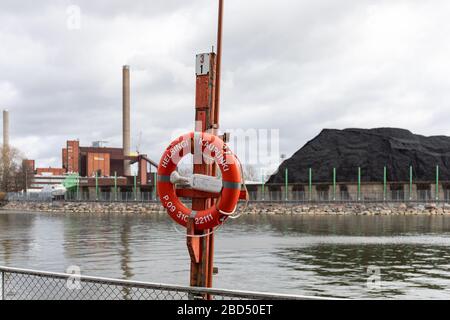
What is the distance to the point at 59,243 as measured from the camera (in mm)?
29406

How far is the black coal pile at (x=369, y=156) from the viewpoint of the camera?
383ft

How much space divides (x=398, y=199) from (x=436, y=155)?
157 ft

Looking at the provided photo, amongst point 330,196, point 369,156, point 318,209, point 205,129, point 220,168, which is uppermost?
point 369,156

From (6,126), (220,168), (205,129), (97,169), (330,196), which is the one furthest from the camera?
(6,126)

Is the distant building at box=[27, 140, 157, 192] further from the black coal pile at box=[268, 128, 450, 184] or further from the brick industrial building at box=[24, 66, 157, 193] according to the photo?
the black coal pile at box=[268, 128, 450, 184]

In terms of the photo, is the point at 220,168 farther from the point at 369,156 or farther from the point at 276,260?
the point at 369,156

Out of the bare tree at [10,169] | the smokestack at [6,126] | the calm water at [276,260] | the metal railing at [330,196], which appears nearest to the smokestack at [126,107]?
the metal railing at [330,196]

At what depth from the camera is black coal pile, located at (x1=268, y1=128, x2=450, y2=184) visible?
383 feet

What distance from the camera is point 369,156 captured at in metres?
119

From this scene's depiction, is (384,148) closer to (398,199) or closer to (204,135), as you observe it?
(398,199)

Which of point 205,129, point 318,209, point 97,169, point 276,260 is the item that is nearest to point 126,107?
point 97,169

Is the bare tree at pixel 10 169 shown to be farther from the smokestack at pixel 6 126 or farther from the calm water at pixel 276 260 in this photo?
the calm water at pixel 276 260
